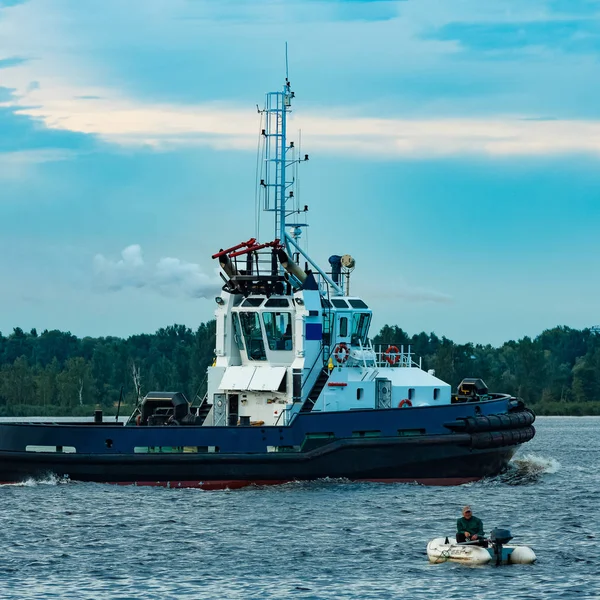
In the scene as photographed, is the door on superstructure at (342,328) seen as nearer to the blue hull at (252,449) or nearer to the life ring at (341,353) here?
the life ring at (341,353)

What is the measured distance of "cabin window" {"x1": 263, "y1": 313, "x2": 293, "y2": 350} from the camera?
31906 mm

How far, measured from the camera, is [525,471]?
38.7 metres

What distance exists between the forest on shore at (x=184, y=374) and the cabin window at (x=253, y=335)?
59.8 meters

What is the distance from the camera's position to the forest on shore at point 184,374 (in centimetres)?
10525

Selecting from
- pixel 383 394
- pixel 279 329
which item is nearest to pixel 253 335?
pixel 279 329

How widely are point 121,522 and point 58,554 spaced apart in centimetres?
346

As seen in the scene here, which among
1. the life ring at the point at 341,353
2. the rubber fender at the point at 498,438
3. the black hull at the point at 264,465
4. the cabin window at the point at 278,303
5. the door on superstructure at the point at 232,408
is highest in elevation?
the cabin window at the point at 278,303

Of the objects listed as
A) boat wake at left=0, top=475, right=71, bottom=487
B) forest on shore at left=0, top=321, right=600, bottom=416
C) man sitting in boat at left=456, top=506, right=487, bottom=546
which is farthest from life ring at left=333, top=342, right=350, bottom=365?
forest on shore at left=0, top=321, right=600, bottom=416

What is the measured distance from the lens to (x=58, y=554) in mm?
23797

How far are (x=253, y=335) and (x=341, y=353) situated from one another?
2.27 metres

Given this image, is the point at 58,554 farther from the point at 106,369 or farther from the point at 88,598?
the point at 106,369

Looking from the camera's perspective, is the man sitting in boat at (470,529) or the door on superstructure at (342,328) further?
the door on superstructure at (342,328)

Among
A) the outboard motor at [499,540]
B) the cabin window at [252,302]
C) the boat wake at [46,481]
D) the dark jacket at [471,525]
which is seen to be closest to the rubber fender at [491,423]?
the cabin window at [252,302]

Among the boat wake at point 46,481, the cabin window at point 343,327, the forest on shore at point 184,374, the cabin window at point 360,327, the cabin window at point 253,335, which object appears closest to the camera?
the boat wake at point 46,481
